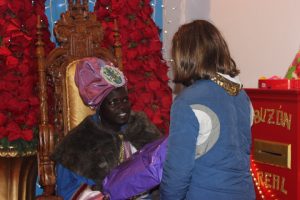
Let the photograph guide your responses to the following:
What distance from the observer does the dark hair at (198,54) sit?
5.39ft

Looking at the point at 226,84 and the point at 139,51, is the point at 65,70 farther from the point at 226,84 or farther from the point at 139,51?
the point at 226,84

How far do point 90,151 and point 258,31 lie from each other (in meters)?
1.43

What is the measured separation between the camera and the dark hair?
5.39 ft

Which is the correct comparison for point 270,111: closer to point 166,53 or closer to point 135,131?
point 135,131

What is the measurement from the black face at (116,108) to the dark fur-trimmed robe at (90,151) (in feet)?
0.28

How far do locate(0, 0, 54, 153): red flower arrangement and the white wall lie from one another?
1.40m

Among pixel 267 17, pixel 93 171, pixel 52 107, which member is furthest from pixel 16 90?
pixel 267 17

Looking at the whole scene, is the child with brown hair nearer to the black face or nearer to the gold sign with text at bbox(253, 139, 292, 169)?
the gold sign with text at bbox(253, 139, 292, 169)

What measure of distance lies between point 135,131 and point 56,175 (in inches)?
19.6

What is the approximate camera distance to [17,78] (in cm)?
Answer: 253

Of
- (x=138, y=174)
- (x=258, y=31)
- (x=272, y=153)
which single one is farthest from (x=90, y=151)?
(x=258, y=31)

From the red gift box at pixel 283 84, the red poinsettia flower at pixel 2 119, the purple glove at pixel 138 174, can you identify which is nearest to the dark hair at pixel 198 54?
the purple glove at pixel 138 174

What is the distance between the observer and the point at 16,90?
254 centimetres

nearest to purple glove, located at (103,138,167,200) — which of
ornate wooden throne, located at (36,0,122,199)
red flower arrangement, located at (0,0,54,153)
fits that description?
ornate wooden throne, located at (36,0,122,199)
